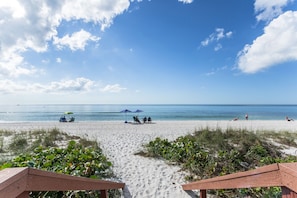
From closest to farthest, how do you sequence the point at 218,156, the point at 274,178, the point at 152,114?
the point at 274,178, the point at 218,156, the point at 152,114

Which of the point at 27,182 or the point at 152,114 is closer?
the point at 27,182

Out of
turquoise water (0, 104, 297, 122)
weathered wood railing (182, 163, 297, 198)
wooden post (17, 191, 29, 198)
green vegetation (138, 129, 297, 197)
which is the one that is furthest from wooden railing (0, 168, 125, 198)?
turquoise water (0, 104, 297, 122)

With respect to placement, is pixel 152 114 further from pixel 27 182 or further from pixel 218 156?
Result: pixel 27 182

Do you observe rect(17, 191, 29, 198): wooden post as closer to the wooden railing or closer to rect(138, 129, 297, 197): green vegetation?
the wooden railing

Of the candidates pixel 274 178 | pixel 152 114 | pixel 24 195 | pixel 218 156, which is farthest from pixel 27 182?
pixel 152 114

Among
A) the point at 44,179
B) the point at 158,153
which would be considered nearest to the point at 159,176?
the point at 158,153

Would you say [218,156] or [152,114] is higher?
[218,156]

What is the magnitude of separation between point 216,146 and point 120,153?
3965 millimetres

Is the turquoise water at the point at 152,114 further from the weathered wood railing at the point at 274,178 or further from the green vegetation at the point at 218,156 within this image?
the weathered wood railing at the point at 274,178

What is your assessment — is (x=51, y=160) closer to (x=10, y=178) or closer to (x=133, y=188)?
Answer: (x=133, y=188)

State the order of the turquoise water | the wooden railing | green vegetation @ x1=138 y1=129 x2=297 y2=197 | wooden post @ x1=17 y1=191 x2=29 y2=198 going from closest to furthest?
the wooden railing < wooden post @ x1=17 y1=191 x2=29 y2=198 < green vegetation @ x1=138 y1=129 x2=297 y2=197 < the turquoise water

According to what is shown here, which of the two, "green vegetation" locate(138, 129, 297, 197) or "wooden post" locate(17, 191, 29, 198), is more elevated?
"wooden post" locate(17, 191, 29, 198)

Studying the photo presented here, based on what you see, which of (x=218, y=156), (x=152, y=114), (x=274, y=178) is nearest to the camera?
(x=274, y=178)

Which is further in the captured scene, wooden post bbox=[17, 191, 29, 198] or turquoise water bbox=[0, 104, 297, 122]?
turquoise water bbox=[0, 104, 297, 122]
